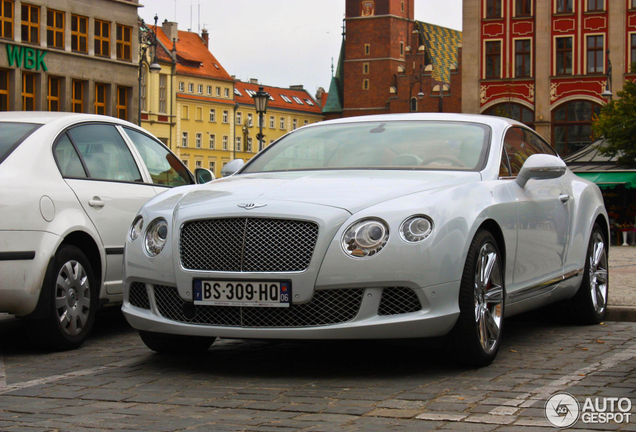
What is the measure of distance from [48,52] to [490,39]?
81.8 ft

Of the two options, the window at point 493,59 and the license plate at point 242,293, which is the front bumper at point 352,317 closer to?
the license plate at point 242,293

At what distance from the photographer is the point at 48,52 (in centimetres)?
5359

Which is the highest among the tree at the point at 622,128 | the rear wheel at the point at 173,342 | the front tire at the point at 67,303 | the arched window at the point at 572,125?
the arched window at the point at 572,125

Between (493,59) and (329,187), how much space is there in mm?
54157

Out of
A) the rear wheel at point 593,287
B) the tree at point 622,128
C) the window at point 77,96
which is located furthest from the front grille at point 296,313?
the window at point 77,96

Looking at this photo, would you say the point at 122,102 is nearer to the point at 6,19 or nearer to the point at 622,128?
the point at 6,19

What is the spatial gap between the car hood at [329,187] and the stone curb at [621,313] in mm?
2710

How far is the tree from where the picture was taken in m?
33.2

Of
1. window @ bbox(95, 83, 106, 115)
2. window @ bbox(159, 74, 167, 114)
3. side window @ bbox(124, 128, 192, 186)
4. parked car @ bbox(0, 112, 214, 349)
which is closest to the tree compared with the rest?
side window @ bbox(124, 128, 192, 186)

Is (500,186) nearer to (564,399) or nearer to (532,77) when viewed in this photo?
(564,399)

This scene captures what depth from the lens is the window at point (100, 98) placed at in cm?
5725

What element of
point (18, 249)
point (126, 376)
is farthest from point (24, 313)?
point (126, 376)

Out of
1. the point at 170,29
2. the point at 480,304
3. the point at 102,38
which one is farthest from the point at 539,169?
the point at 170,29

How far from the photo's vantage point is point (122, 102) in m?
59.0
